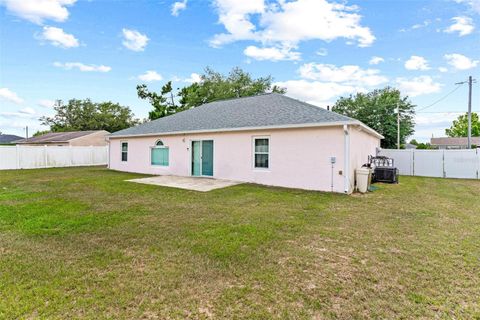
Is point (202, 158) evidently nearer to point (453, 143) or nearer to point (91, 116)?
point (91, 116)

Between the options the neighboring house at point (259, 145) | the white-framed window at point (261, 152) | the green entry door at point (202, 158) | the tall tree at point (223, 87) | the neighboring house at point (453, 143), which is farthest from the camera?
the neighboring house at point (453, 143)

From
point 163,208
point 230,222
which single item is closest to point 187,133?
point 163,208

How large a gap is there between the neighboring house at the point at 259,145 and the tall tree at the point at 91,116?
2995 centimetres

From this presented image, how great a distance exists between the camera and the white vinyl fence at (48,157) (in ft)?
57.6

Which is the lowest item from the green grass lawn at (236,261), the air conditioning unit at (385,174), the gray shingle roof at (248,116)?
the green grass lawn at (236,261)

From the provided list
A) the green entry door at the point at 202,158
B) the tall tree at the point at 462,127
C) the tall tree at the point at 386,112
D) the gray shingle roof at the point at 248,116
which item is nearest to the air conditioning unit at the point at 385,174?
the gray shingle roof at the point at 248,116

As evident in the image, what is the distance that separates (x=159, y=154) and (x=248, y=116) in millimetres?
5804

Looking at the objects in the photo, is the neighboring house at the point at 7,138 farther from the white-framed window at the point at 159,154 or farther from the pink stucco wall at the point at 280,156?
the pink stucco wall at the point at 280,156

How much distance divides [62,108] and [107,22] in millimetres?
38925

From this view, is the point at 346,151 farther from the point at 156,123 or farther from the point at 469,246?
the point at 156,123

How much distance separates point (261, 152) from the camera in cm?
1060

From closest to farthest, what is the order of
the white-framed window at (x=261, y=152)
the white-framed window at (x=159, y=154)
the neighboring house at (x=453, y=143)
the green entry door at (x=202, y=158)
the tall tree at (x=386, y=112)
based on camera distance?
the white-framed window at (x=261, y=152), the green entry door at (x=202, y=158), the white-framed window at (x=159, y=154), the tall tree at (x=386, y=112), the neighboring house at (x=453, y=143)

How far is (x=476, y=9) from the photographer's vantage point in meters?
10.5

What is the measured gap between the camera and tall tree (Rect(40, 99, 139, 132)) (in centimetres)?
4181
